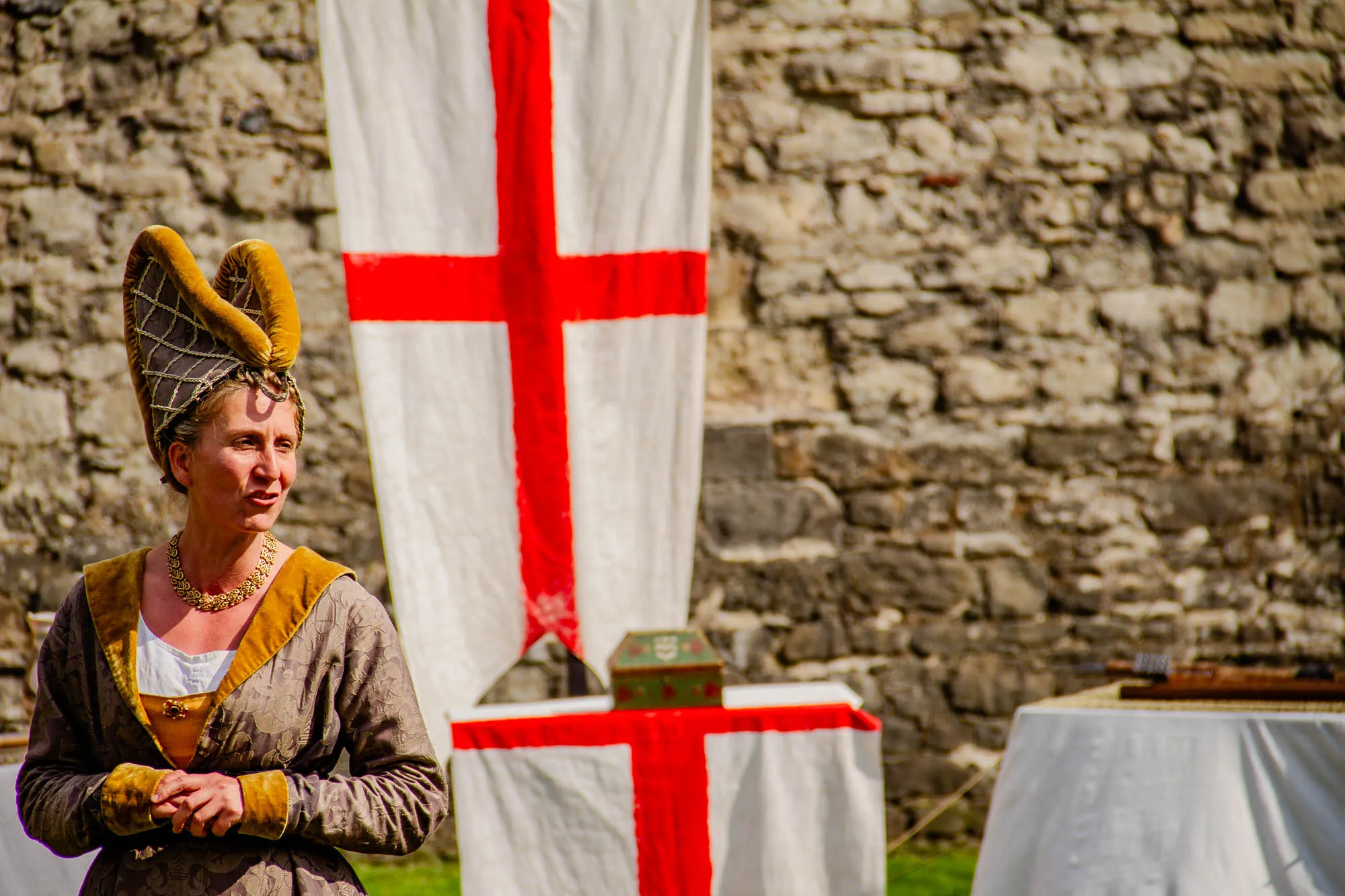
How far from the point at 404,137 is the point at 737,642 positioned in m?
1.73

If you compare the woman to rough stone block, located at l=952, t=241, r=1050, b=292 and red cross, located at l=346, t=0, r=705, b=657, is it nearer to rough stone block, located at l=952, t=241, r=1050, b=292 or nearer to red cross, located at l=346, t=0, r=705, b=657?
red cross, located at l=346, t=0, r=705, b=657

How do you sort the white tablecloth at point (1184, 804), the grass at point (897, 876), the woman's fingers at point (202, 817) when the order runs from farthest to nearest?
the grass at point (897, 876) → the white tablecloth at point (1184, 804) → the woman's fingers at point (202, 817)

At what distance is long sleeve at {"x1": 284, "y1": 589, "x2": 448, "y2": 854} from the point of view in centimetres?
122

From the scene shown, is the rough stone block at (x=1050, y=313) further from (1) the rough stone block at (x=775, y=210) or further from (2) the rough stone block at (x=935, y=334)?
(1) the rough stone block at (x=775, y=210)

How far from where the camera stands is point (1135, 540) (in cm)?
333

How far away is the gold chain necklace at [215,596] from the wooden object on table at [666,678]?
89 cm

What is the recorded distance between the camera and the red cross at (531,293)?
2332 millimetres

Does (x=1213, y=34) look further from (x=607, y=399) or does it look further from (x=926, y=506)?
(x=607, y=399)

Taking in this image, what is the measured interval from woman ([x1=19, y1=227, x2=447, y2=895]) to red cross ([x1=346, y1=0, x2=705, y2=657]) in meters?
1.04

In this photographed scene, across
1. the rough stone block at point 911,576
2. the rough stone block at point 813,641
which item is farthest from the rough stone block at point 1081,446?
the rough stone block at point 813,641

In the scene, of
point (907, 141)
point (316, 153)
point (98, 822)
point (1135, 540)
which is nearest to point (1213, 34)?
point (907, 141)

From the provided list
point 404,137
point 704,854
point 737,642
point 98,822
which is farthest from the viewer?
point 737,642

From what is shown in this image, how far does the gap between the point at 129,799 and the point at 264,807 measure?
13 centimetres

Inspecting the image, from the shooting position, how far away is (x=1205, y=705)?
203 cm
